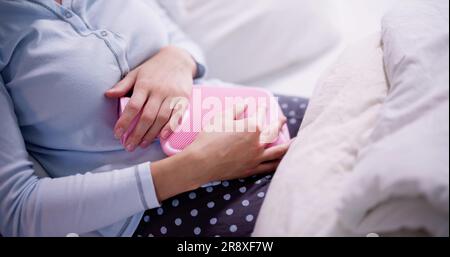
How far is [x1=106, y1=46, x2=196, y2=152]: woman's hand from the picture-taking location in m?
0.64

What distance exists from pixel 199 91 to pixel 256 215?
248 millimetres

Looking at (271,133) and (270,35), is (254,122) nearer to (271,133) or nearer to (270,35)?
(271,133)

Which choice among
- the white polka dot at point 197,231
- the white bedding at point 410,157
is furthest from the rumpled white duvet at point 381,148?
the white polka dot at point 197,231

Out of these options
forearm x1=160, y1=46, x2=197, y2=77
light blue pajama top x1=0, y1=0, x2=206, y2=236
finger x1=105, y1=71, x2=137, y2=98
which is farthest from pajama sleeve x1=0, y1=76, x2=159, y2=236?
forearm x1=160, y1=46, x2=197, y2=77

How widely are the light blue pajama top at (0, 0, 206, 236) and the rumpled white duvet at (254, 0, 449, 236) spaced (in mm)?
231

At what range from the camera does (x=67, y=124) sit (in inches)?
24.8

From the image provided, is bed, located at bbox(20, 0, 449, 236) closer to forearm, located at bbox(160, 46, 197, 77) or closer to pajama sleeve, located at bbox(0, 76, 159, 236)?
pajama sleeve, located at bbox(0, 76, 159, 236)

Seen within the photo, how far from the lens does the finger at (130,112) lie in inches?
25.0

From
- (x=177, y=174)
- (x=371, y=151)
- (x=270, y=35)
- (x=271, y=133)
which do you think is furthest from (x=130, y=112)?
(x=270, y=35)

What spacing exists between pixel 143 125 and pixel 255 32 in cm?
47

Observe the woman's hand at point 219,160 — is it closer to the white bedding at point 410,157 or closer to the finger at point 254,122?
the finger at point 254,122

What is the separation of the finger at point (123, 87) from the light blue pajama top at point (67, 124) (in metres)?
0.01
